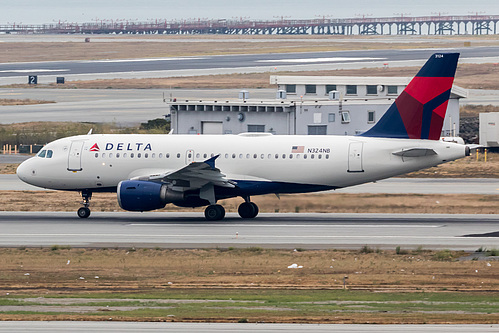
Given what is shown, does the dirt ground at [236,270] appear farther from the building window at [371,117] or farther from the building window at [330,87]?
the building window at [330,87]

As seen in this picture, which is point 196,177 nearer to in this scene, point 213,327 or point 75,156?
point 75,156

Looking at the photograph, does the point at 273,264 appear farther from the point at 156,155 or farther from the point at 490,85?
the point at 490,85

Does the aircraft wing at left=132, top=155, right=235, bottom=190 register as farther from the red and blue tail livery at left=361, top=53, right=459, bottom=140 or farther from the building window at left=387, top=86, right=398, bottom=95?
the building window at left=387, top=86, right=398, bottom=95

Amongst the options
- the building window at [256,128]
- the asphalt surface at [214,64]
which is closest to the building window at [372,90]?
the building window at [256,128]

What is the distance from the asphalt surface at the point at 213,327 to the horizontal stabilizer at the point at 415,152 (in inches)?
765

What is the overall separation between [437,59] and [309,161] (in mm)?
7063

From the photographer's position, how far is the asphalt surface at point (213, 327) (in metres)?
19.1

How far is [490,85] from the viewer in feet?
406

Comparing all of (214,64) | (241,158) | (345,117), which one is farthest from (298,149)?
(214,64)

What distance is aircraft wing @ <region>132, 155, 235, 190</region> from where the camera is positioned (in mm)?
38594

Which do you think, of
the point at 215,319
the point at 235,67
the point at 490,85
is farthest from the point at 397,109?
the point at 235,67

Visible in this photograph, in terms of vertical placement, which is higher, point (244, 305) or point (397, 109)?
point (397, 109)

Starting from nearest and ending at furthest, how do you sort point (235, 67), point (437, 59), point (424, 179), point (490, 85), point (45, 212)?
point (437, 59), point (45, 212), point (424, 179), point (490, 85), point (235, 67)

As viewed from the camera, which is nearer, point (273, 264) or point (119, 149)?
point (273, 264)
